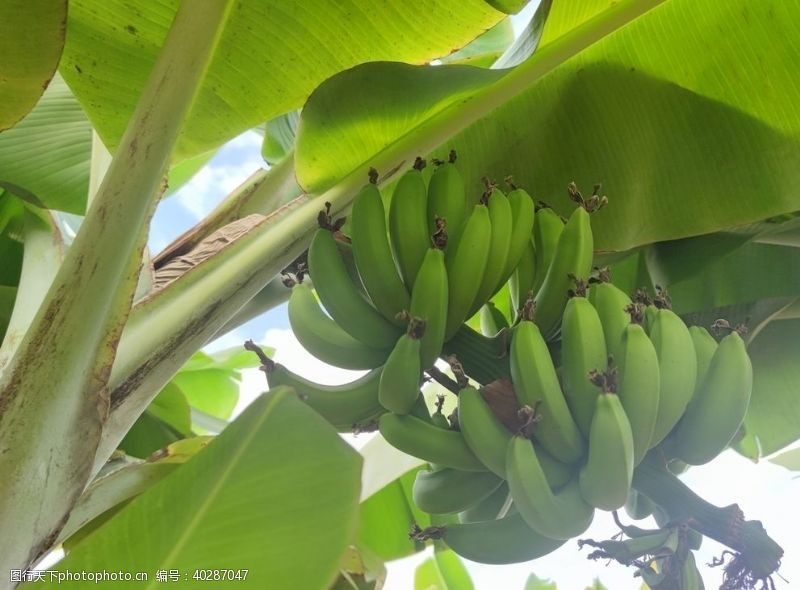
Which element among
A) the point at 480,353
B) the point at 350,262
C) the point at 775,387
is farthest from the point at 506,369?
the point at 775,387

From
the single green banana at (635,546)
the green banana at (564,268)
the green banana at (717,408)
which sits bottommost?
the single green banana at (635,546)

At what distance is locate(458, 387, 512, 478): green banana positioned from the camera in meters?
0.69

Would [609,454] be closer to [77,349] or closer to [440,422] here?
[440,422]

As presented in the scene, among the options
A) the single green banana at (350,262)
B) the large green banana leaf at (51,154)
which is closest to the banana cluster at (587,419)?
the single green banana at (350,262)

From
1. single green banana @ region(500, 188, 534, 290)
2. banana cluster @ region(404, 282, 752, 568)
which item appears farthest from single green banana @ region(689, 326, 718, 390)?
single green banana @ region(500, 188, 534, 290)

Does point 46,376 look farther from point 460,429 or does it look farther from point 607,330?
point 607,330

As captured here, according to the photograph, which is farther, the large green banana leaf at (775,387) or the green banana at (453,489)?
the large green banana leaf at (775,387)

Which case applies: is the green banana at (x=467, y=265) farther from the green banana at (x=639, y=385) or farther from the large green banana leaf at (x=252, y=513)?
the large green banana leaf at (x=252, y=513)

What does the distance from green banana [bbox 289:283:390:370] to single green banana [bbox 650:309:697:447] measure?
303mm

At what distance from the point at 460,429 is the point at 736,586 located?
314 mm

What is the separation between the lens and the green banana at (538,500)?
2.14 feet

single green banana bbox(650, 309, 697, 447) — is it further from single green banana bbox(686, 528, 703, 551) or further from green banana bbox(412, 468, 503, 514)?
green banana bbox(412, 468, 503, 514)

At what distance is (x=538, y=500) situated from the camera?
651 millimetres

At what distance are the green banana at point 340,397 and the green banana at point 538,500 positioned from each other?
0.57 feet
